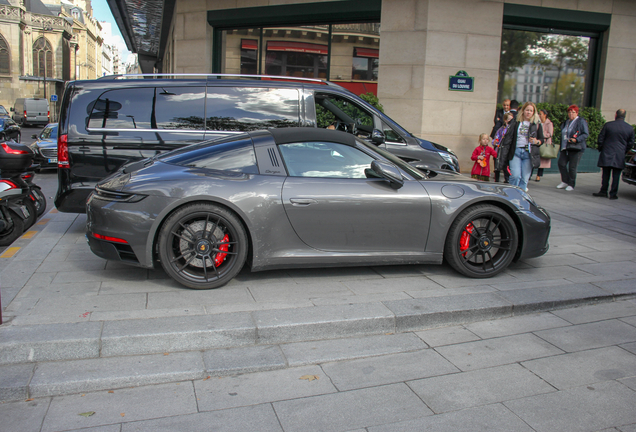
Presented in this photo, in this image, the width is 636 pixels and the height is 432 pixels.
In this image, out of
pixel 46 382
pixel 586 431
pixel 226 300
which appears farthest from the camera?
pixel 226 300

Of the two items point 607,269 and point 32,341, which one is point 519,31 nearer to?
point 607,269

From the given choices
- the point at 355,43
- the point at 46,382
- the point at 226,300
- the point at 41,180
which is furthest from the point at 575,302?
the point at 41,180

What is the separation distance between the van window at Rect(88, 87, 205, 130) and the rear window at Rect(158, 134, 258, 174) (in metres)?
1.65

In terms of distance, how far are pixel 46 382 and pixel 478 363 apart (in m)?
2.70

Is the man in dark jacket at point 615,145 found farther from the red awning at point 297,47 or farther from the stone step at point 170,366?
the stone step at point 170,366

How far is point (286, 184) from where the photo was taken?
4477mm

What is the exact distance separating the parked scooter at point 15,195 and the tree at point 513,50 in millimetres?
11264

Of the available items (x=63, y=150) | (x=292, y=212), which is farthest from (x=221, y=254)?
(x=63, y=150)

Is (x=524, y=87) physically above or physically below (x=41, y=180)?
above

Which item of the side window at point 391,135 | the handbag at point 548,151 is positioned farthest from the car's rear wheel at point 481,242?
the handbag at point 548,151

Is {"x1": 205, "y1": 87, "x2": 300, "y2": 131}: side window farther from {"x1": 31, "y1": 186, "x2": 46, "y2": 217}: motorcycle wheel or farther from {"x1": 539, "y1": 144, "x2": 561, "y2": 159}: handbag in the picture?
{"x1": 539, "y1": 144, "x2": 561, "y2": 159}: handbag

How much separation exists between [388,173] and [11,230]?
16.7 ft

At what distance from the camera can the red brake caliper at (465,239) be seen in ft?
16.0

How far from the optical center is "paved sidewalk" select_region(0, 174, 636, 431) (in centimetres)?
317
